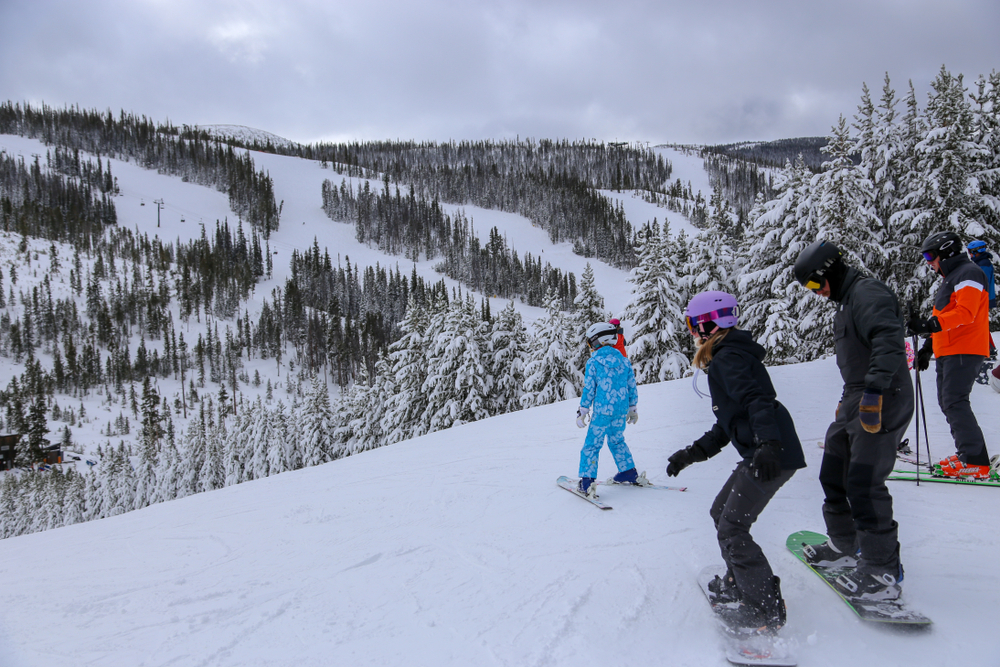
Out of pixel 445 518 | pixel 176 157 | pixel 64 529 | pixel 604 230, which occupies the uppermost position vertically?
pixel 176 157

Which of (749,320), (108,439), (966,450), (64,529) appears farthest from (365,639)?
(108,439)

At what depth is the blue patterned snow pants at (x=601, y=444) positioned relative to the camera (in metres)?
5.35

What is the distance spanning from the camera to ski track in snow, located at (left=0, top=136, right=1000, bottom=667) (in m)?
3.02

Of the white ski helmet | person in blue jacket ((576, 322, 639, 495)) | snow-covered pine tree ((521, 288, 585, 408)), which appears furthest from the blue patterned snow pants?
snow-covered pine tree ((521, 288, 585, 408))

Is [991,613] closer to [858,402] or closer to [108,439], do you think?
[858,402]

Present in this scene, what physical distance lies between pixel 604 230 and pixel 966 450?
129m

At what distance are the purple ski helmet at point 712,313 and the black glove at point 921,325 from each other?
238 centimetres

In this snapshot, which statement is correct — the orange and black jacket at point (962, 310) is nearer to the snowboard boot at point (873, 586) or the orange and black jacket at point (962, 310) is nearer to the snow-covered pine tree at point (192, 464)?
the snowboard boot at point (873, 586)

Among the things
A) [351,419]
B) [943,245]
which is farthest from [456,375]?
[943,245]

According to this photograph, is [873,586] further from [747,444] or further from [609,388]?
[609,388]

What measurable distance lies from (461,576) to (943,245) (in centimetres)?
542

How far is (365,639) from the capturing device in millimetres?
3234

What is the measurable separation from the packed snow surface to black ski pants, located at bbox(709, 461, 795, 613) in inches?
12.4

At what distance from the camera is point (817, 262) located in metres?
3.10
